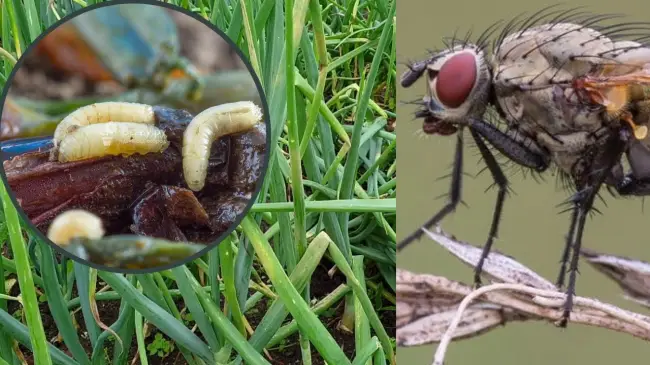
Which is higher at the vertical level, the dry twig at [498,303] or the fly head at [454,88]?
the fly head at [454,88]

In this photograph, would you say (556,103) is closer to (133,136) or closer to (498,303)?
(498,303)

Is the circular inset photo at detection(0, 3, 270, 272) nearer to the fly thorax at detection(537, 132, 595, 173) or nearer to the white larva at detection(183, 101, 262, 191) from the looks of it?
the white larva at detection(183, 101, 262, 191)

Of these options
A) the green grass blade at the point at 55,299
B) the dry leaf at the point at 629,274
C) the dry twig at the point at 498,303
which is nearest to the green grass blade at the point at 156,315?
the green grass blade at the point at 55,299

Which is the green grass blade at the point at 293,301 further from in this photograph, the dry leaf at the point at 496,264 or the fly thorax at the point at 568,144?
the fly thorax at the point at 568,144

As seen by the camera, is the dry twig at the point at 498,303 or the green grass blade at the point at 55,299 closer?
the dry twig at the point at 498,303

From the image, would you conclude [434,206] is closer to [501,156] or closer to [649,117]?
[501,156]

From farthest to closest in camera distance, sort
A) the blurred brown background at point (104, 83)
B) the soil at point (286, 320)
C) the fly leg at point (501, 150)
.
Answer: the soil at point (286, 320), the fly leg at point (501, 150), the blurred brown background at point (104, 83)

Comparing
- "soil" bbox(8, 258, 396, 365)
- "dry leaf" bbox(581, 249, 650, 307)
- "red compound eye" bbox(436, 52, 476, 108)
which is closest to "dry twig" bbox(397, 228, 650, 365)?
"dry leaf" bbox(581, 249, 650, 307)
